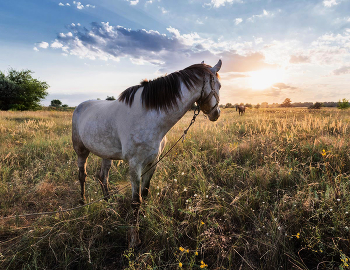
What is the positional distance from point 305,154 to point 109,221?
4.52 m

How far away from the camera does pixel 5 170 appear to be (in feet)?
13.6

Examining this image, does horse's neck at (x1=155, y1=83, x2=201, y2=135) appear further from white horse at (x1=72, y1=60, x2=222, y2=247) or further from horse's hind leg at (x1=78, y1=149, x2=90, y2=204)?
horse's hind leg at (x1=78, y1=149, x2=90, y2=204)

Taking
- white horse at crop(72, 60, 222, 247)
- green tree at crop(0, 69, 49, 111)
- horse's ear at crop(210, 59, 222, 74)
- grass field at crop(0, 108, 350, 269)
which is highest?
green tree at crop(0, 69, 49, 111)

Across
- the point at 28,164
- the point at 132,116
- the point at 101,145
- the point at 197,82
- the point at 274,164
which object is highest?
the point at 197,82

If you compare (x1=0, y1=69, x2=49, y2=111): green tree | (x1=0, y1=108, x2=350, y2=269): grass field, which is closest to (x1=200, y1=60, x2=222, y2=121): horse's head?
(x1=0, y1=108, x2=350, y2=269): grass field

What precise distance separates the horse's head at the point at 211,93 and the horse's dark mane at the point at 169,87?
0.09m

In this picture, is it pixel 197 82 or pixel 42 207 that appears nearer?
pixel 197 82

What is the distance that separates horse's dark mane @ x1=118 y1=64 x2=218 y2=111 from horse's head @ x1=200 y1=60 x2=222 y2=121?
0.09 metres

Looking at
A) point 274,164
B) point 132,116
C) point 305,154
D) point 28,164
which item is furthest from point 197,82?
point 28,164

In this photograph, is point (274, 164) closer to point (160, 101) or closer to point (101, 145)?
point (160, 101)

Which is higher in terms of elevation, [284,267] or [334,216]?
[334,216]

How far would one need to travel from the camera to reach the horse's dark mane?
231 cm

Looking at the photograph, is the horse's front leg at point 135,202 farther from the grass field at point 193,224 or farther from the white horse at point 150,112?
the grass field at point 193,224

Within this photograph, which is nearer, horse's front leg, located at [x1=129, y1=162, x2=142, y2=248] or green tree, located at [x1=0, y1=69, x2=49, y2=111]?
horse's front leg, located at [x1=129, y1=162, x2=142, y2=248]
